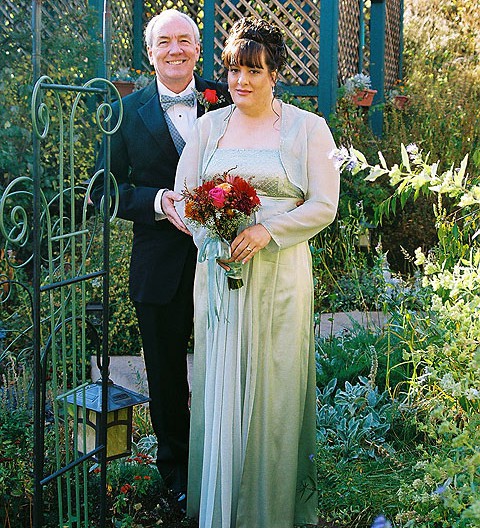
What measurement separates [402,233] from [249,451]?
4.45 m

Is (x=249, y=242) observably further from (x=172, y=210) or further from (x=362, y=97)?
(x=362, y=97)

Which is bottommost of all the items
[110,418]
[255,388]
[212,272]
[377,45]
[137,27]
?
[110,418]

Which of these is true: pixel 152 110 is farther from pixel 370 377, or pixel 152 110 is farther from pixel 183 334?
pixel 370 377

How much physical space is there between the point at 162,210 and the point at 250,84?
1.95 feet

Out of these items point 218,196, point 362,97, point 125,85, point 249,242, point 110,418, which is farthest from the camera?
point 362,97

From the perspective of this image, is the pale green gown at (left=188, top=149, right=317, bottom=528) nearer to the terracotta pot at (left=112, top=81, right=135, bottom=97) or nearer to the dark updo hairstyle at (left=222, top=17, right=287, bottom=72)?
the dark updo hairstyle at (left=222, top=17, right=287, bottom=72)

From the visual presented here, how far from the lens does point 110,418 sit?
304cm

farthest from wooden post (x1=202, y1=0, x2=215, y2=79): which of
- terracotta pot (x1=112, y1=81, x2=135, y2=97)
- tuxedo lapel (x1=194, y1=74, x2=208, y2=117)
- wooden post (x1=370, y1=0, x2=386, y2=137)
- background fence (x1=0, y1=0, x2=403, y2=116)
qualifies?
tuxedo lapel (x1=194, y1=74, x2=208, y2=117)

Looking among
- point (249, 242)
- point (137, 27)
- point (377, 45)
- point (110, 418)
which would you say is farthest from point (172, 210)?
point (377, 45)

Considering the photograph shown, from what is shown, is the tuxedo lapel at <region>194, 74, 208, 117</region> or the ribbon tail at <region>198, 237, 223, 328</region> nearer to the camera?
the ribbon tail at <region>198, 237, 223, 328</region>

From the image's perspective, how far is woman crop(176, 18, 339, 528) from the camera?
2883mm

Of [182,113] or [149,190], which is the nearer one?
[149,190]

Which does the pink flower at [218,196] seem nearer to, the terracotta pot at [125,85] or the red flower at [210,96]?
the red flower at [210,96]

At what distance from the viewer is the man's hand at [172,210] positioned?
120 inches
